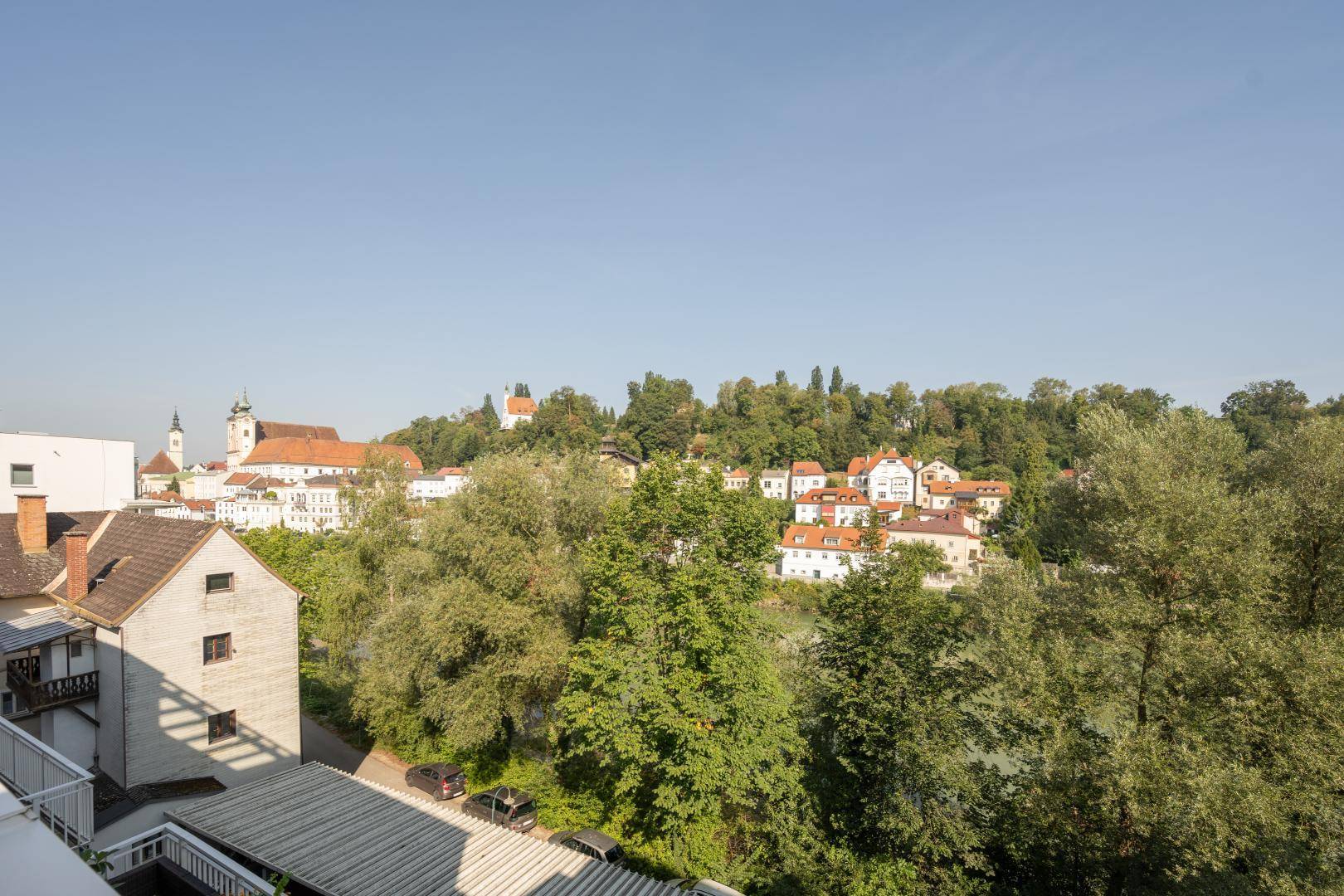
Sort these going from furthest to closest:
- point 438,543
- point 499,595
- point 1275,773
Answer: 1. point 438,543
2. point 499,595
3. point 1275,773

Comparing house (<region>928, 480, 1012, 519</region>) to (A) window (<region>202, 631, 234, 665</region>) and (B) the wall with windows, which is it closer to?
(B) the wall with windows

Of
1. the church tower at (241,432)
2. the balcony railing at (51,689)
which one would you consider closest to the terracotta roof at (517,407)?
the church tower at (241,432)

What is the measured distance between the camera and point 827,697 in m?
14.1

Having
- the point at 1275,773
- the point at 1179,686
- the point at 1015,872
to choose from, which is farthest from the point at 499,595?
the point at 1275,773

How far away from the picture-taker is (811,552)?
187ft

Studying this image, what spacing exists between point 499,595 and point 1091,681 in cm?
1376

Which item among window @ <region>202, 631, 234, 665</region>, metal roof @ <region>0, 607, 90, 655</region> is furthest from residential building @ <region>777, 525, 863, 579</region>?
metal roof @ <region>0, 607, 90, 655</region>

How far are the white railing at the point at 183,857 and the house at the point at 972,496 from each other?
250 ft

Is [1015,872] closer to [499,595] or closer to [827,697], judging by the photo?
[827,697]

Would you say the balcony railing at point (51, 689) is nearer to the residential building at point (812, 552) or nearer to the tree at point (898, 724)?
the tree at point (898, 724)

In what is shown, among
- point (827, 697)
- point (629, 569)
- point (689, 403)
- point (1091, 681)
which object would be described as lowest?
point (827, 697)

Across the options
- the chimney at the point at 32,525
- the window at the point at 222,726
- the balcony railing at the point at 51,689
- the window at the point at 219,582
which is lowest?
the window at the point at 222,726

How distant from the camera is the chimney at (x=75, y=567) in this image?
14320 millimetres

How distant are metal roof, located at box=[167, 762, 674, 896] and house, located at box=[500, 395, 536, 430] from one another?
137 metres
